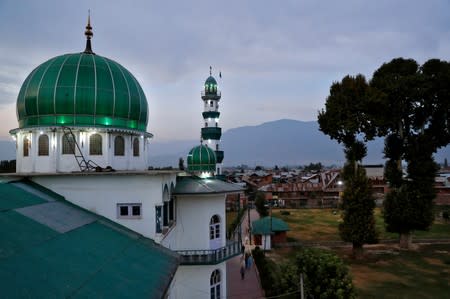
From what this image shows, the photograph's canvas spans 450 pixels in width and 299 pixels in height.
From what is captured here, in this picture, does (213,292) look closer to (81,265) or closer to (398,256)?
(81,265)

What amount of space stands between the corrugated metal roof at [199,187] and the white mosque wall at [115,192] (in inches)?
131

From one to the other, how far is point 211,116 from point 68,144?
28.9 meters

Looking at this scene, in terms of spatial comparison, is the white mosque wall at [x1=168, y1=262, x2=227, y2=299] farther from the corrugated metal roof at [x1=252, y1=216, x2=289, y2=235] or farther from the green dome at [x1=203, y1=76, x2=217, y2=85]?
the green dome at [x1=203, y1=76, x2=217, y2=85]

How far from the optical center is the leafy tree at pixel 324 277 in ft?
49.3

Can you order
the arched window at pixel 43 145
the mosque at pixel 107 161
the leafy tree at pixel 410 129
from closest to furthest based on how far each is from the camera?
the mosque at pixel 107 161 < the arched window at pixel 43 145 < the leafy tree at pixel 410 129

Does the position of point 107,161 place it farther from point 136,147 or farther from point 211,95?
point 211,95

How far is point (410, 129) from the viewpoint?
33.8 metres

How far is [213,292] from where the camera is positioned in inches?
747

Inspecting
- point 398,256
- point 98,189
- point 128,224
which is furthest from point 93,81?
point 398,256

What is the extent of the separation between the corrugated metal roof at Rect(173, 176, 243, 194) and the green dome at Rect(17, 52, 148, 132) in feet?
13.9

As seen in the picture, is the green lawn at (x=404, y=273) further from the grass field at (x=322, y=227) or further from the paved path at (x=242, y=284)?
the paved path at (x=242, y=284)

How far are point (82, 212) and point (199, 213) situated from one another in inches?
255

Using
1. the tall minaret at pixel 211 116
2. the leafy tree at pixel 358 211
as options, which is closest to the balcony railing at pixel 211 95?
the tall minaret at pixel 211 116

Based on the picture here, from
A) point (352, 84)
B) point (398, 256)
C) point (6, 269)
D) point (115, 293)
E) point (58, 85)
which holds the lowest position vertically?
point (398, 256)
